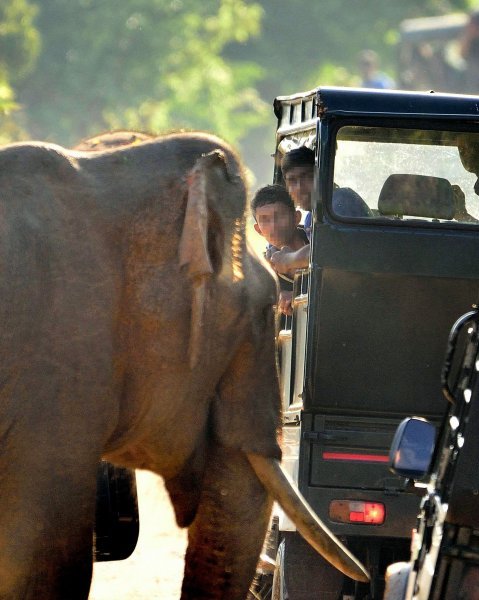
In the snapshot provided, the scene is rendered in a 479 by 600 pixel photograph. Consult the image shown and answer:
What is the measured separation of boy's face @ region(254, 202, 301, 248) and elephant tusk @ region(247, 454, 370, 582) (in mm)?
2602

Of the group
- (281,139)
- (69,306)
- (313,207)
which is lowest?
(69,306)

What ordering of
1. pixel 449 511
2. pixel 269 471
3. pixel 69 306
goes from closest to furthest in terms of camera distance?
pixel 449 511 < pixel 69 306 < pixel 269 471

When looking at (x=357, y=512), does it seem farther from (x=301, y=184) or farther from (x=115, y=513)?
(x=301, y=184)

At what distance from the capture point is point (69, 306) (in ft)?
18.6

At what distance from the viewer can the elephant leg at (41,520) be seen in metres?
5.54

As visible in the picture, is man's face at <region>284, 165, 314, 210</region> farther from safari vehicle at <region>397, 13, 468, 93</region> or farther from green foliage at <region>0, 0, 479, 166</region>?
safari vehicle at <region>397, 13, 468, 93</region>

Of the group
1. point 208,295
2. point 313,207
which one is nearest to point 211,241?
point 208,295

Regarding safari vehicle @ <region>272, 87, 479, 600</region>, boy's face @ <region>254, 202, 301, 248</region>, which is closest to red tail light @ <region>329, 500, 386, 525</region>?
safari vehicle @ <region>272, 87, 479, 600</region>

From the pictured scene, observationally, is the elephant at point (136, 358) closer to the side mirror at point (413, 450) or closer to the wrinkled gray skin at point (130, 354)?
the wrinkled gray skin at point (130, 354)

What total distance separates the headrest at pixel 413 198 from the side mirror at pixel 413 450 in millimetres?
3054

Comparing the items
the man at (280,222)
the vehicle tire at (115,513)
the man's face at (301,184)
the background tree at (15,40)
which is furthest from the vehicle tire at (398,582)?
the background tree at (15,40)

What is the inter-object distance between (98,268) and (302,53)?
56.1 metres

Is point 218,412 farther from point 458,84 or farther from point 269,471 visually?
point 458,84

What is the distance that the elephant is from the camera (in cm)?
558
